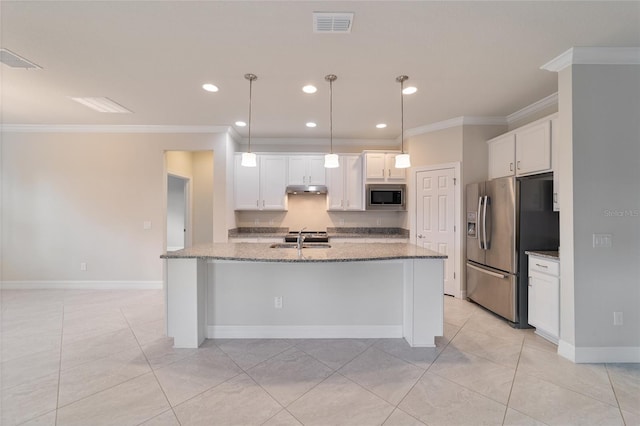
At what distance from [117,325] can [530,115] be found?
18.9 feet

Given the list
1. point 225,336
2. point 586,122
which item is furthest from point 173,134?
point 586,122

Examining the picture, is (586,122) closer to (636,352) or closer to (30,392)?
(636,352)

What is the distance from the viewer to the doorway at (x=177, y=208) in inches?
225

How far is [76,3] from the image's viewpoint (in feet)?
6.16

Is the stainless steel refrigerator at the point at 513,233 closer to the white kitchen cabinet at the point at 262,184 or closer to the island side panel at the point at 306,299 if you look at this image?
the island side panel at the point at 306,299

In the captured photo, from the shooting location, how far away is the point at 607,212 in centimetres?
239

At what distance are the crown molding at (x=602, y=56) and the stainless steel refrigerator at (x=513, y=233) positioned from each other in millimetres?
1156

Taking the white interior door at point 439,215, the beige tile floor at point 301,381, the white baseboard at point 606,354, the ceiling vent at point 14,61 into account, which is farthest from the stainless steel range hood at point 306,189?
the white baseboard at point 606,354

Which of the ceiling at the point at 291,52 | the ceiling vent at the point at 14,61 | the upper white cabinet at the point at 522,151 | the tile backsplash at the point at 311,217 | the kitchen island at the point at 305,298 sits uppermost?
the ceiling vent at the point at 14,61

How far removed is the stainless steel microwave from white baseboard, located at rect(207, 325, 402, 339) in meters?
2.41

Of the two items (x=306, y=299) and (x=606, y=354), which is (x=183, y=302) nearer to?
(x=306, y=299)

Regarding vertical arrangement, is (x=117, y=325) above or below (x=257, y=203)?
below

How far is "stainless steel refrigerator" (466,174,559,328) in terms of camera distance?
3.07 m

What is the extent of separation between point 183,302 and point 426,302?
2.34m
